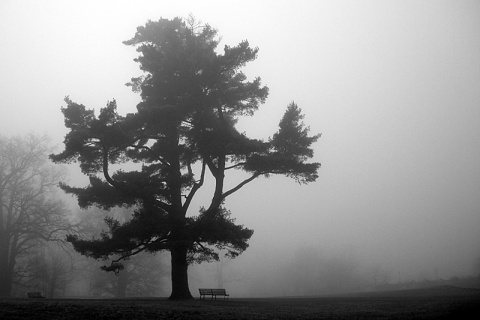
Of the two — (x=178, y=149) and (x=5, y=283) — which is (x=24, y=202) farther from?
(x=178, y=149)

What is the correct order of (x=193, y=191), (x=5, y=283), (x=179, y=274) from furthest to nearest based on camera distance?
(x=5, y=283)
(x=193, y=191)
(x=179, y=274)

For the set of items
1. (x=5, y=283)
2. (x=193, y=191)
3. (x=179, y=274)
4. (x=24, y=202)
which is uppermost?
(x=24, y=202)

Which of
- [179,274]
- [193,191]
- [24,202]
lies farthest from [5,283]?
[193,191]

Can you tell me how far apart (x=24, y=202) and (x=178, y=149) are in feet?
61.2

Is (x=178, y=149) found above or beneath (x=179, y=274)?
above

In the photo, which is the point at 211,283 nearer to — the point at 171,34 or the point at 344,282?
the point at 344,282

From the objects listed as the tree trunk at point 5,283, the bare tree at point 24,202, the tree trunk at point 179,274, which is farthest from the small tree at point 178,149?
the tree trunk at point 5,283

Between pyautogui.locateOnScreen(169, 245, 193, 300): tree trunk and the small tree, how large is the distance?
0.18 feet

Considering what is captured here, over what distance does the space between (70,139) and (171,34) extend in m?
9.93

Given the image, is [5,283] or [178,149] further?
[5,283]

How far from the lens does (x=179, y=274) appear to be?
19797 millimetres

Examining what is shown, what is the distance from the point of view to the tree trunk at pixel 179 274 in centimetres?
1948

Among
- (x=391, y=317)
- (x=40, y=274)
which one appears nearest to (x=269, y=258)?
(x=40, y=274)

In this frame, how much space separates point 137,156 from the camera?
22.4m
